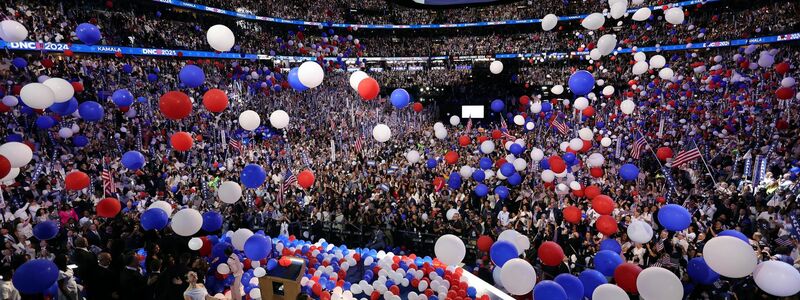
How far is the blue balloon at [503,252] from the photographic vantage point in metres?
5.37

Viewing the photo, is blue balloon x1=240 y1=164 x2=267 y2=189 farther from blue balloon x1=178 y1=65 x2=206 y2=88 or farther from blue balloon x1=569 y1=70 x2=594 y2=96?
blue balloon x1=569 y1=70 x2=594 y2=96

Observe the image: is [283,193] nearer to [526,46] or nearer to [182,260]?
[182,260]

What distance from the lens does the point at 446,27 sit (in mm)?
36312

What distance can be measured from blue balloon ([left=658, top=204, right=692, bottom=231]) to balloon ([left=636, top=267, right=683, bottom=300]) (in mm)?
1895

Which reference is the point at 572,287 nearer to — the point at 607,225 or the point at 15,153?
the point at 607,225

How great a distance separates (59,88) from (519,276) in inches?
292

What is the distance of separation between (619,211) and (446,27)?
29898mm

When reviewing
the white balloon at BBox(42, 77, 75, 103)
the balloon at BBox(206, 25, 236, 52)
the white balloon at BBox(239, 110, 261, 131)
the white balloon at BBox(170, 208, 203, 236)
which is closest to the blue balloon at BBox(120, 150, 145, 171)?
the white balloon at BBox(42, 77, 75, 103)

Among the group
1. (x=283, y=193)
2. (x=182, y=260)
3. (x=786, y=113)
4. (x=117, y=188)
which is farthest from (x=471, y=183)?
(x=786, y=113)

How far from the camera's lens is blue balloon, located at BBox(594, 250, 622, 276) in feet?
17.4

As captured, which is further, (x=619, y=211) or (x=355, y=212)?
(x=355, y=212)

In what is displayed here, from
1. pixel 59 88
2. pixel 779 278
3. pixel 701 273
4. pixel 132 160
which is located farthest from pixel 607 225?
pixel 59 88

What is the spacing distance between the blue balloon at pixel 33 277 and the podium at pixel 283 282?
2.32 meters

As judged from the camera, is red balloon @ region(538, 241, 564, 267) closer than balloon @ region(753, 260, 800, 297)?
No
